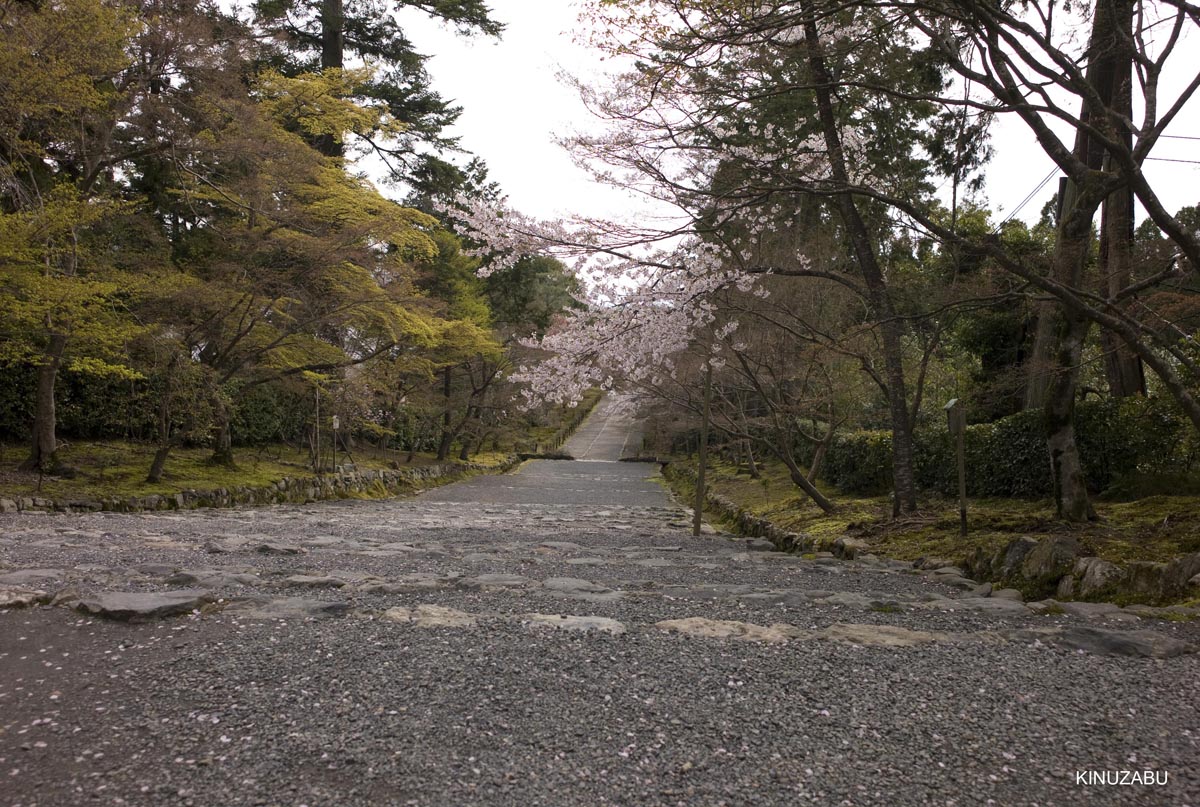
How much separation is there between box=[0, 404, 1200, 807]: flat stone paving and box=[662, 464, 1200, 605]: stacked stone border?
58 cm

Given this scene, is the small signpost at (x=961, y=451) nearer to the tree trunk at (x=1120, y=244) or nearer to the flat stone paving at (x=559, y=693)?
the tree trunk at (x=1120, y=244)

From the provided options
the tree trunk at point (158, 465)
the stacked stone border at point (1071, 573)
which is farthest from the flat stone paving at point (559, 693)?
the tree trunk at point (158, 465)

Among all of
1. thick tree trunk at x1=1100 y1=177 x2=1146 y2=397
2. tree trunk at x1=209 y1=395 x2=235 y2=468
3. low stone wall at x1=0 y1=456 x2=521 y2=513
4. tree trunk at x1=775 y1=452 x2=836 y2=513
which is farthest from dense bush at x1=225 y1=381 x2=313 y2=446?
thick tree trunk at x1=1100 y1=177 x2=1146 y2=397

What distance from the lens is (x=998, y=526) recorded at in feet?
22.6

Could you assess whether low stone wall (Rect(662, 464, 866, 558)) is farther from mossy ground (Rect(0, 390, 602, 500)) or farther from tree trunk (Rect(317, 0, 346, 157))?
tree trunk (Rect(317, 0, 346, 157))

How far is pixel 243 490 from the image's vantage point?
463 inches

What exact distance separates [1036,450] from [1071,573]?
216 inches

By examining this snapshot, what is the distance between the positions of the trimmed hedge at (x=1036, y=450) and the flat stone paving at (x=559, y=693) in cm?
532

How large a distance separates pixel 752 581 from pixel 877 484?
8723 millimetres

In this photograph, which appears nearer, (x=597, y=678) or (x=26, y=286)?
(x=597, y=678)

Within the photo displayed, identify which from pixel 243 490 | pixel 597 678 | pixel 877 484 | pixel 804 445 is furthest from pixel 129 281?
pixel 804 445

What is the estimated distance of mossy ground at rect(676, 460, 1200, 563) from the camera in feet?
17.4

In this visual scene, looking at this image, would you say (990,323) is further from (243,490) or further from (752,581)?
(243,490)

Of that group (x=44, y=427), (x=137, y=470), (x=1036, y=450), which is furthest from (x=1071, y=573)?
(x=137, y=470)
